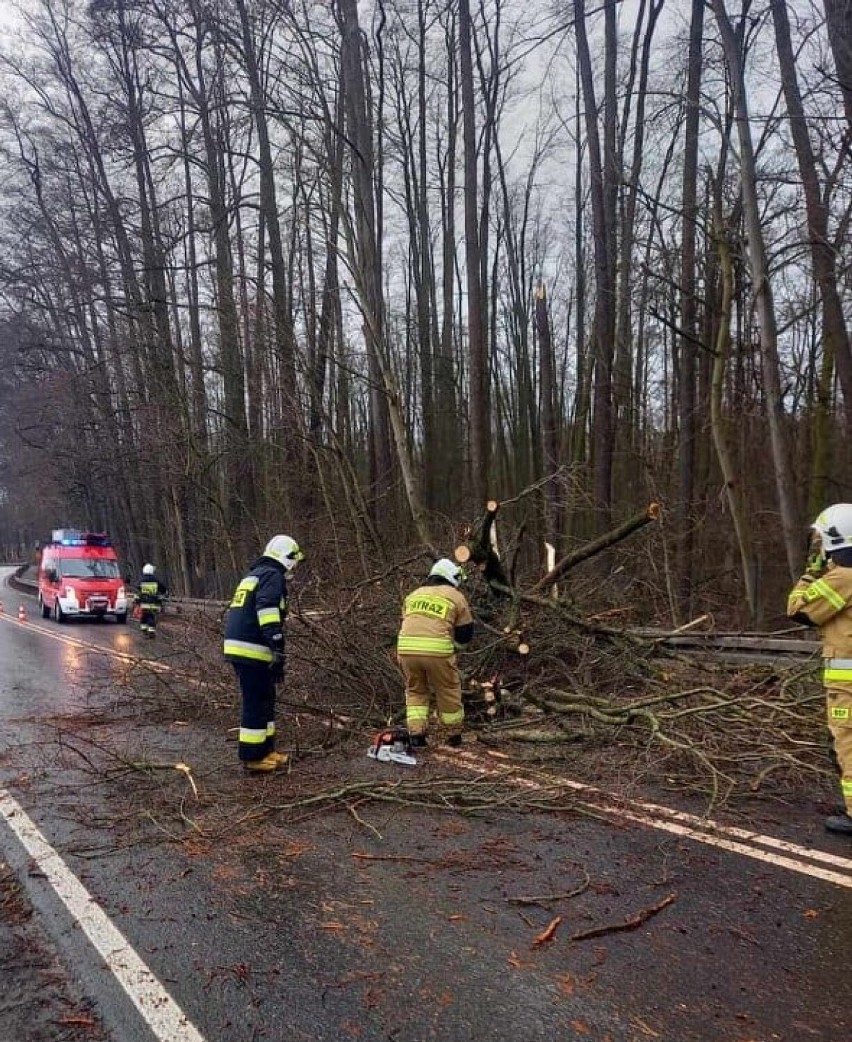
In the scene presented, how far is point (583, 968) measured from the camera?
315 centimetres

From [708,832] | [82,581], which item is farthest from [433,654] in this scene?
[82,581]

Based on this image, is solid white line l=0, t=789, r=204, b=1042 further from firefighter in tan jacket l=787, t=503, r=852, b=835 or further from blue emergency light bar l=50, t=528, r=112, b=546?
blue emergency light bar l=50, t=528, r=112, b=546

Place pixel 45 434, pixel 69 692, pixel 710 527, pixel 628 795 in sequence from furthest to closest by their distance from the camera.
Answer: pixel 45 434 < pixel 710 527 < pixel 69 692 < pixel 628 795

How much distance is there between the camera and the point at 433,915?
144 inches

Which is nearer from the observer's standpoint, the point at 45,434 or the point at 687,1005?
the point at 687,1005

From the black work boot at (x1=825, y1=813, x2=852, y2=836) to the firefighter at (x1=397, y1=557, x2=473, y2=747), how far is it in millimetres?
2810

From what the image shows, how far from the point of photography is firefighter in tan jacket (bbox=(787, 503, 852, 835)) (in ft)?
14.8

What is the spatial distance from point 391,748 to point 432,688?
2.10 ft

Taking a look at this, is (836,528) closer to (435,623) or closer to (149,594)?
(435,623)

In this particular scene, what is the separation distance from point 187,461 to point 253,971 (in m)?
17.9

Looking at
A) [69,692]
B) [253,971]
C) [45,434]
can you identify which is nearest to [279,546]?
[253,971]

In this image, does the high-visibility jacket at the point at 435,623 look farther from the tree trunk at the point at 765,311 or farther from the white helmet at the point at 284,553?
the tree trunk at the point at 765,311

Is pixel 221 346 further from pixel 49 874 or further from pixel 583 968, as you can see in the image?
pixel 583 968

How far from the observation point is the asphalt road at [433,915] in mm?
2848
